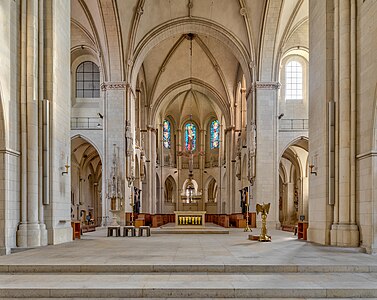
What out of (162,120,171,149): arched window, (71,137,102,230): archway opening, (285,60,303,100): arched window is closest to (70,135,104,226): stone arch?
(71,137,102,230): archway opening

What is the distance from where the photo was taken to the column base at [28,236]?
10922 mm

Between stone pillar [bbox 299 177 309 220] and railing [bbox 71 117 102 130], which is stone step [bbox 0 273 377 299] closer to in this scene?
railing [bbox 71 117 102 130]

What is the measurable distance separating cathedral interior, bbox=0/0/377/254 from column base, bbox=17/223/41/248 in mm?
27

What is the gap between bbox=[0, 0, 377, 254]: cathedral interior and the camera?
11.1 metres

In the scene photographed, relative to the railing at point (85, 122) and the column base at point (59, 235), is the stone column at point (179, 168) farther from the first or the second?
the column base at point (59, 235)

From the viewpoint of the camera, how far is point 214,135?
46938 mm

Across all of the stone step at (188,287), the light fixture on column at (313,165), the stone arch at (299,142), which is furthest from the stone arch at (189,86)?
the stone step at (188,287)

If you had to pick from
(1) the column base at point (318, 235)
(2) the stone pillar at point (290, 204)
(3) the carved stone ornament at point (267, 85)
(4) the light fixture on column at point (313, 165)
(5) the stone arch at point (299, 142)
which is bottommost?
(2) the stone pillar at point (290, 204)

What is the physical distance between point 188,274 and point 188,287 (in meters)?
1.03

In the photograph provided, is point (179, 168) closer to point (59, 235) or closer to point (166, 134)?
point (166, 134)

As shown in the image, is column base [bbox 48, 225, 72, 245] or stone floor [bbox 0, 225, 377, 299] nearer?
stone floor [bbox 0, 225, 377, 299]

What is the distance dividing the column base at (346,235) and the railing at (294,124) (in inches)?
563

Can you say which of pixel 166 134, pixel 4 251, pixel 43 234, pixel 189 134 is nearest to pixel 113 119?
pixel 43 234

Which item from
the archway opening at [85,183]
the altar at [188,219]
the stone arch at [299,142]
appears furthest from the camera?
the archway opening at [85,183]
